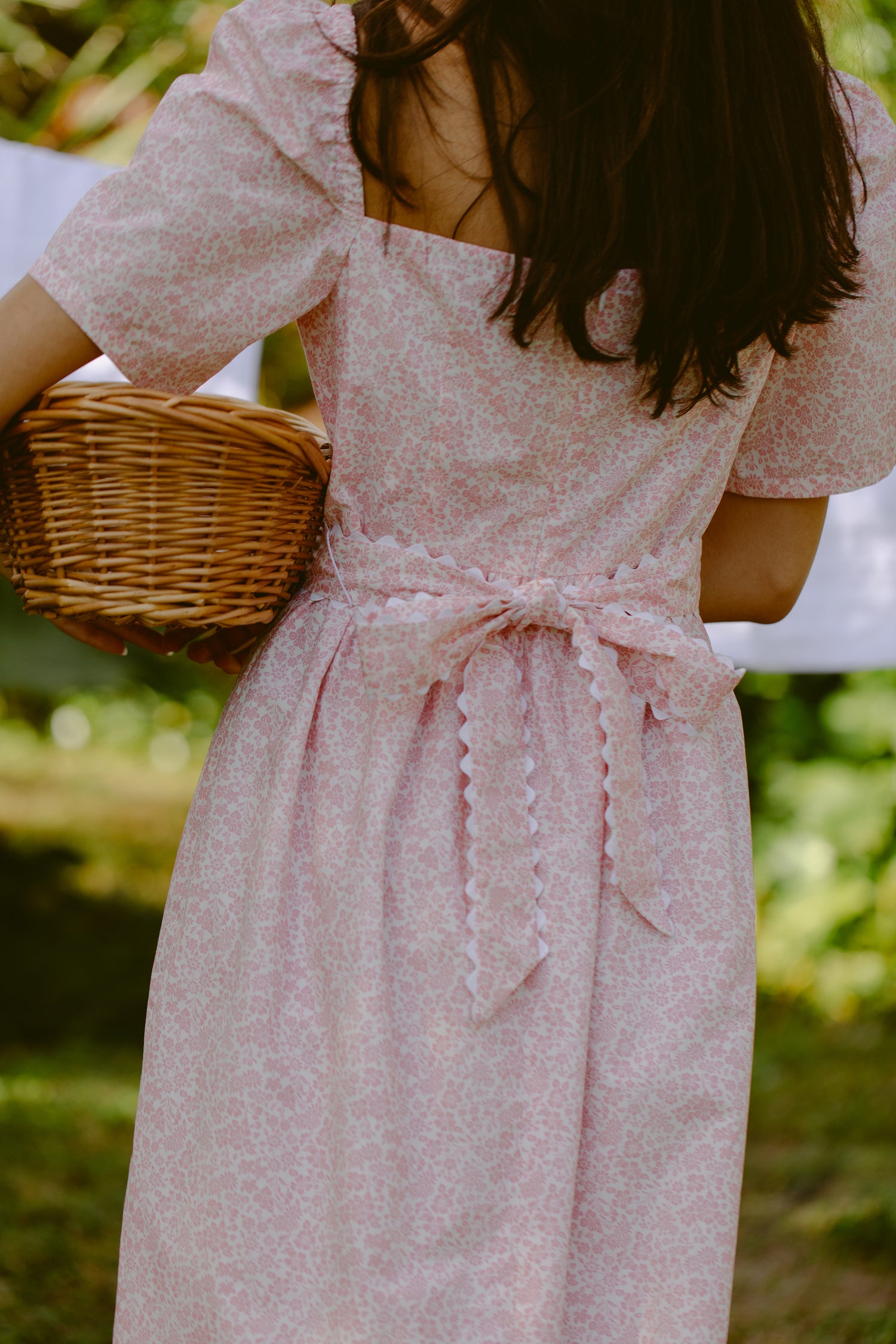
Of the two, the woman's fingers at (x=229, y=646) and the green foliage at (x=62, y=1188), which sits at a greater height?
the woman's fingers at (x=229, y=646)

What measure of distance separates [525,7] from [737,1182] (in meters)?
0.78

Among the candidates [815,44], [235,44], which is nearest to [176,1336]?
[235,44]

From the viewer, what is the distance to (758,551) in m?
1.22

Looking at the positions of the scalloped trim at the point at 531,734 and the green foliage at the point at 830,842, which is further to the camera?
the green foliage at the point at 830,842

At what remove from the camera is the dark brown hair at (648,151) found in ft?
2.81

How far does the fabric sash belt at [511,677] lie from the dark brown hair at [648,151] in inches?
6.2

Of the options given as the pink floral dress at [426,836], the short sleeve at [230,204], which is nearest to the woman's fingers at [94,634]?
the pink floral dress at [426,836]

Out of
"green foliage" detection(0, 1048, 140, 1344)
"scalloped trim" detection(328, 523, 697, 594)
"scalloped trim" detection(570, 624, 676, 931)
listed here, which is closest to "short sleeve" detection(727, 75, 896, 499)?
"scalloped trim" detection(328, 523, 697, 594)

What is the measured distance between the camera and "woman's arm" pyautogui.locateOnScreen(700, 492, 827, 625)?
121 cm

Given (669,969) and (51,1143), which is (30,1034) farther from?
(669,969)

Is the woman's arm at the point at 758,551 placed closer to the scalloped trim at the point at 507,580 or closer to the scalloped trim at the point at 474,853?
the scalloped trim at the point at 507,580

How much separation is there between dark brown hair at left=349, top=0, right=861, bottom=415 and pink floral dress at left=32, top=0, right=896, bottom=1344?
3 centimetres

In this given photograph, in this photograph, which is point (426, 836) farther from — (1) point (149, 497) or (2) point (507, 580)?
(1) point (149, 497)

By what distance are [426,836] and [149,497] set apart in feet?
0.97
